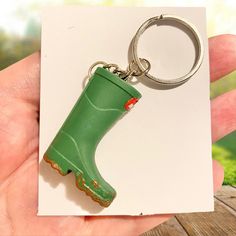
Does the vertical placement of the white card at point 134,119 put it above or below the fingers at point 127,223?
above

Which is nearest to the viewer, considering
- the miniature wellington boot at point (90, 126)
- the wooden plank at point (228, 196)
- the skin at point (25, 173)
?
the miniature wellington boot at point (90, 126)

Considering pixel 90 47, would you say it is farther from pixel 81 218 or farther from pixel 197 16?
pixel 81 218

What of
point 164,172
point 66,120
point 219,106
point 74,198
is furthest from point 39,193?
point 219,106

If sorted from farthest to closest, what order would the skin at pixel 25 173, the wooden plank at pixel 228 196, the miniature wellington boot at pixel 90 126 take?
1. the wooden plank at pixel 228 196
2. the skin at pixel 25 173
3. the miniature wellington boot at pixel 90 126

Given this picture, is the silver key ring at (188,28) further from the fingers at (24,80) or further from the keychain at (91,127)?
the fingers at (24,80)

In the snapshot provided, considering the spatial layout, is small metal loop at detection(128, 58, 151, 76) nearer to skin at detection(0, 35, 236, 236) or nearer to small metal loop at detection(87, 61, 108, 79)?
small metal loop at detection(87, 61, 108, 79)

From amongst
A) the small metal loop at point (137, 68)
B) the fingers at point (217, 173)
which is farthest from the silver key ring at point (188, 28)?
the fingers at point (217, 173)

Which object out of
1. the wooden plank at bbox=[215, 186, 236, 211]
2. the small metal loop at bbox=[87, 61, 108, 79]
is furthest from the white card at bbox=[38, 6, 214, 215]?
the wooden plank at bbox=[215, 186, 236, 211]
